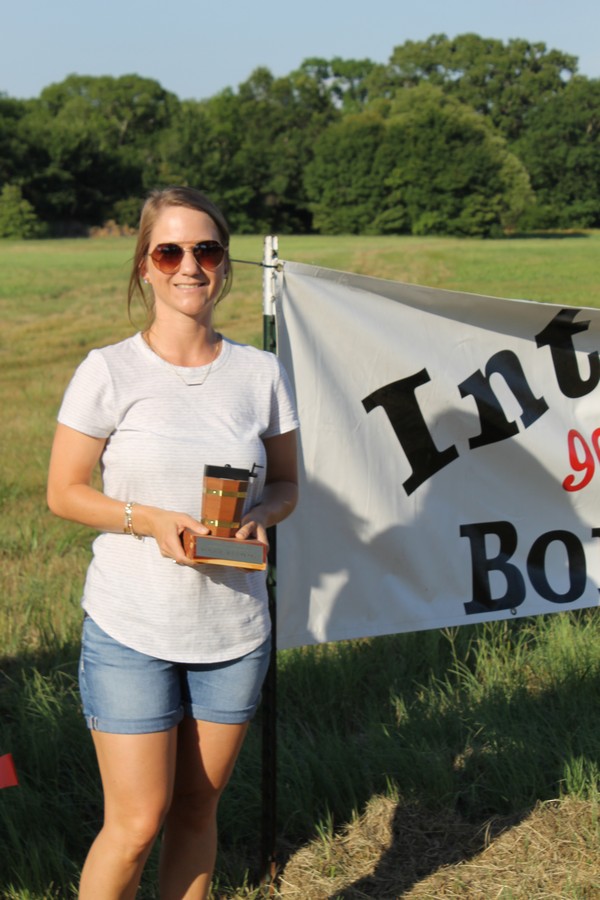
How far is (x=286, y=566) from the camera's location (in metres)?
3.21

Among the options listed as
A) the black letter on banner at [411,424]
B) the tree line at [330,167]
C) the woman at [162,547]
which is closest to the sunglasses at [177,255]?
the woman at [162,547]

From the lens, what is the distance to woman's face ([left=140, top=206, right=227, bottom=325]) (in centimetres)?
244

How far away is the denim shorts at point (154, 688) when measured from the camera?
2318 mm

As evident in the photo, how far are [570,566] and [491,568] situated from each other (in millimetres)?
331

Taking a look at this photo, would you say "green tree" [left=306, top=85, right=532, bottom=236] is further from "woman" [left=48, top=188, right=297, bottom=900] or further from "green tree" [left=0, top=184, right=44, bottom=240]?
"woman" [left=48, top=188, right=297, bottom=900]

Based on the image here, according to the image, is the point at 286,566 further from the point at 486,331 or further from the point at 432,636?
the point at 432,636

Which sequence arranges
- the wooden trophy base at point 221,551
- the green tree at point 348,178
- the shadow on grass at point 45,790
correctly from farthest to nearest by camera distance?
the green tree at point 348,178, the shadow on grass at point 45,790, the wooden trophy base at point 221,551

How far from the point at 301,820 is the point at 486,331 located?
1614 millimetres

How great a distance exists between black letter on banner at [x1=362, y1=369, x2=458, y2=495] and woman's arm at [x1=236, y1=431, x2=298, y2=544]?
709 millimetres

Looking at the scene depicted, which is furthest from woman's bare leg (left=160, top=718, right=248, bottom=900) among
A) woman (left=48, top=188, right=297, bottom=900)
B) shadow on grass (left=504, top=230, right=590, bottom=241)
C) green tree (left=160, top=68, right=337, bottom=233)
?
green tree (left=160, top=68, right=337, bottom=233)

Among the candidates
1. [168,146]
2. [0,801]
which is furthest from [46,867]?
[168,146]

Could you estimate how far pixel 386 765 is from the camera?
3.59 m

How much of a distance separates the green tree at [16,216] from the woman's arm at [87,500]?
66479mm

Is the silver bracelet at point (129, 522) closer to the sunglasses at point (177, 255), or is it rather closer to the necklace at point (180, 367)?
the necklace at point (180, 367)
